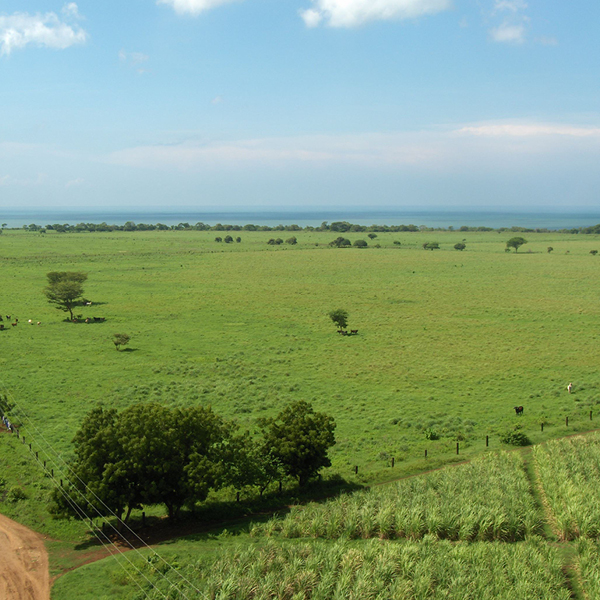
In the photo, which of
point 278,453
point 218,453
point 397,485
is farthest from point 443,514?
point 218,453

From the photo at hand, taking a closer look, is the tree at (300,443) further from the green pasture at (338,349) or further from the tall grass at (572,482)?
the tall grass at (572,482)

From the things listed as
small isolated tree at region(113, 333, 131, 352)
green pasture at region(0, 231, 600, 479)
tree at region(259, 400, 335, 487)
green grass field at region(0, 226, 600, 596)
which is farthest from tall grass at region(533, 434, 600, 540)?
small isolated tree at region(113, 333, 131, 352)

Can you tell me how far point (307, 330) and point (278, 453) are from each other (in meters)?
37.5

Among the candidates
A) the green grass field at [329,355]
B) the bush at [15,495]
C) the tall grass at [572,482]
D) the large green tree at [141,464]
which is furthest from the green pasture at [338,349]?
Answer: the large green tree at [141,464]

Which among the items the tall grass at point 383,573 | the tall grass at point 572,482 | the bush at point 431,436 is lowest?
the bush at point 431,436

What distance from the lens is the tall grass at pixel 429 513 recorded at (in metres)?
21.4

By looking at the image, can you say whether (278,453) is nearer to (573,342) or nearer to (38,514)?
(38,514)

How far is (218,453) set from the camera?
25516 mm

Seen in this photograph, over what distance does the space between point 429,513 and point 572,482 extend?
7.45m

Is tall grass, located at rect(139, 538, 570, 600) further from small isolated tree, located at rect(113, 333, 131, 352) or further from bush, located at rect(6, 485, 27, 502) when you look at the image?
small isolated tree, located at rect(113, 333, 131, 352)

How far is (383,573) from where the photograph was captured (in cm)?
1856

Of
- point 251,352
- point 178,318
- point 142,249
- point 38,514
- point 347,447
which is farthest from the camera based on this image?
point 142,249

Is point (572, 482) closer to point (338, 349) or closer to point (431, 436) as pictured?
point (431, 436)

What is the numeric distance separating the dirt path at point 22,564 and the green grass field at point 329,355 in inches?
24.7
